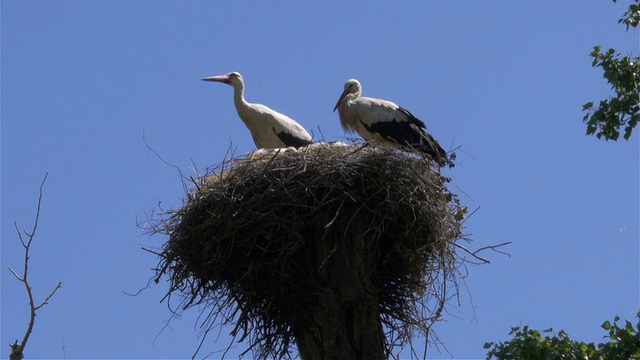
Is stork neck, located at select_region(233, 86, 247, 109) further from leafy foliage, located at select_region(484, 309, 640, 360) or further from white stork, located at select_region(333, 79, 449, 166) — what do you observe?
leafy foliage, located at select_region(484, 309, 640, 360)

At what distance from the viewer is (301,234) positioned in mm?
7707

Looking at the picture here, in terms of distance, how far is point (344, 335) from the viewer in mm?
7281

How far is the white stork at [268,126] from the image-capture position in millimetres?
11781

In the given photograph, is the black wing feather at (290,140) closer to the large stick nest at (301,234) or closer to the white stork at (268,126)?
the white stork at (268,126)

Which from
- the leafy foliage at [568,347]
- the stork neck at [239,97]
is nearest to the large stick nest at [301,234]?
the leafy foliage at [568,347]

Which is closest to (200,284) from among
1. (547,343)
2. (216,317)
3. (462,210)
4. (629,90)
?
(216,317)

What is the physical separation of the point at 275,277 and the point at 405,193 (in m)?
1.05

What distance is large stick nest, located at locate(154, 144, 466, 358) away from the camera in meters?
7.58

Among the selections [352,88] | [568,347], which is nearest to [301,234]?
[568,347]

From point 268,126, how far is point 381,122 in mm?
1154

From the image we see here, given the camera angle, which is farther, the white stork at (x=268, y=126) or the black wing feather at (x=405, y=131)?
the white stork at (x=268, y=126)

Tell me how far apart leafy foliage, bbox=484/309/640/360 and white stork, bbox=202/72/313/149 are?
3.65 meters

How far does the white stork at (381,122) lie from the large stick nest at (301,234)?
333 cm

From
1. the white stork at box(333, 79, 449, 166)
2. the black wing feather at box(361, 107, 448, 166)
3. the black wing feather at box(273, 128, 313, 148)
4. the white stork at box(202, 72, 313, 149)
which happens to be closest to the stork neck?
the white stork at box(202, 72, 313, 149)
